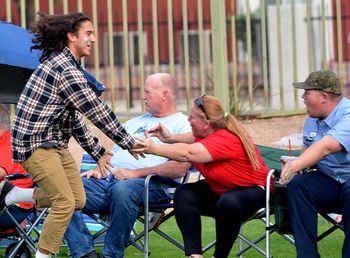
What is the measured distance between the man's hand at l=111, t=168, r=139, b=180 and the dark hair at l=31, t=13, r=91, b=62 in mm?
1087

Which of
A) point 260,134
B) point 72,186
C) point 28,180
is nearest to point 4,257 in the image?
point 28,180

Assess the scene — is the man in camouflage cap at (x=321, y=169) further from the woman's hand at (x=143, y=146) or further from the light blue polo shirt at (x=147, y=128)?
the light blue polo shirt at (x=147, y=128)

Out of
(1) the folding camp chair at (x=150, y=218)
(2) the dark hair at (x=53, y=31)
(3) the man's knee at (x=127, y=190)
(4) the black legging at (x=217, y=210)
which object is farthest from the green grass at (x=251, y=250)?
(2) the dark hair at (x=53, y=31)

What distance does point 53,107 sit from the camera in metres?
7.49

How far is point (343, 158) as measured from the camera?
300 inches

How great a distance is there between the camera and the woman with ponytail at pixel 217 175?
759cm

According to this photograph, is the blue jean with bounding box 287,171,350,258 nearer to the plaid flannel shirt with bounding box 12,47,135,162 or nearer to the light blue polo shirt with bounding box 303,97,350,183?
the light blue polo shirt with bounding box 303,97,350,183

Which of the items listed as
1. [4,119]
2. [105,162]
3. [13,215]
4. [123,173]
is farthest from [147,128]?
[13,215]

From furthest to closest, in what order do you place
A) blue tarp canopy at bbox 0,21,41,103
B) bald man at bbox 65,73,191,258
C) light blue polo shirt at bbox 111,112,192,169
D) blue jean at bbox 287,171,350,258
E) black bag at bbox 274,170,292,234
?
blue tarp canopy at bbox 0,21,41,103 < light blue polo shirt at bbox 111,112,192,169 < bald man at bbox 65,73,191,258 < black bag at bbox 274,170,292,234 < blue jean at bbox 287,171,350,258

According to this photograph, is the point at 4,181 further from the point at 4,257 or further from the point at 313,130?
the point at 313,130

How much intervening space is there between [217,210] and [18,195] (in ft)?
4.69

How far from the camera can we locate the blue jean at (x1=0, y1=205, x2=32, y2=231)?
8.16m

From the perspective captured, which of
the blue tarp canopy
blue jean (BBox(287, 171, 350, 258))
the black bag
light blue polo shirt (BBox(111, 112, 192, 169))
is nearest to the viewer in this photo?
blue jean (BBox(287, 171, 350, 258))

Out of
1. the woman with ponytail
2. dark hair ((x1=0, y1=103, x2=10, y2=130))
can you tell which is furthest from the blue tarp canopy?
the woman with ponytail
